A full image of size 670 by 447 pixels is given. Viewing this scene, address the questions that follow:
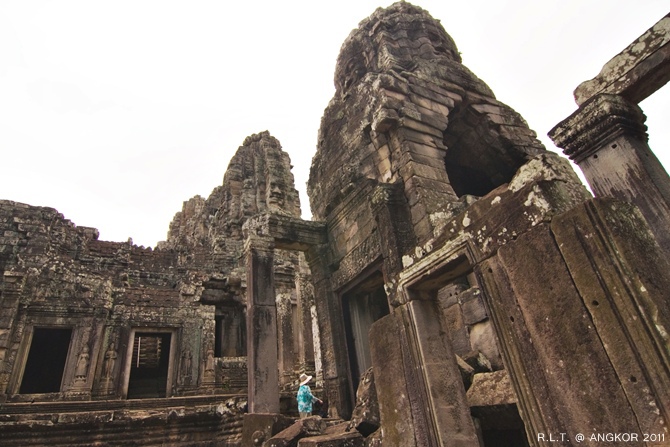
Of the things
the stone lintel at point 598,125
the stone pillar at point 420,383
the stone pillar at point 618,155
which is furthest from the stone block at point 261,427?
the stone lintel at point 598,125

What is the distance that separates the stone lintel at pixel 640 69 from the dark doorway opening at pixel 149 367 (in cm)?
1651

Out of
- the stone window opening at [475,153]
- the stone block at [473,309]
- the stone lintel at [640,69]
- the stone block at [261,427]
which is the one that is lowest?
the stone block at [261,427]

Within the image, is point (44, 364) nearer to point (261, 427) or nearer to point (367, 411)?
point (261, 427)

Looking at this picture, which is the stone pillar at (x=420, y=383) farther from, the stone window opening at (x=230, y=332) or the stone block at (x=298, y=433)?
the stone window opening at (x=230, y=332)

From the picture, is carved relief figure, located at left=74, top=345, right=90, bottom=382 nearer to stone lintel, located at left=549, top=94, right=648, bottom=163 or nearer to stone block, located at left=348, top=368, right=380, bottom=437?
stone block, located at left=348, top=368, right=380, bottom=437

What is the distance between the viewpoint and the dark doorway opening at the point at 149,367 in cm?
1614

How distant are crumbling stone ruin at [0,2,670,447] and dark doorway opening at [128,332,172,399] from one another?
30 cm

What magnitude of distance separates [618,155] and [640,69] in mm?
827

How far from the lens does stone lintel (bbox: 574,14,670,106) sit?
140 inches

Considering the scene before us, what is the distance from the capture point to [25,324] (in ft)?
42.1

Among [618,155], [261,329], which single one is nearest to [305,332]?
[261,329]

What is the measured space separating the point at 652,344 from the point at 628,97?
3.27 metres

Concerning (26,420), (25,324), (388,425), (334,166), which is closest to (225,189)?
(25,324)

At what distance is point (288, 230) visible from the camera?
304 inches
